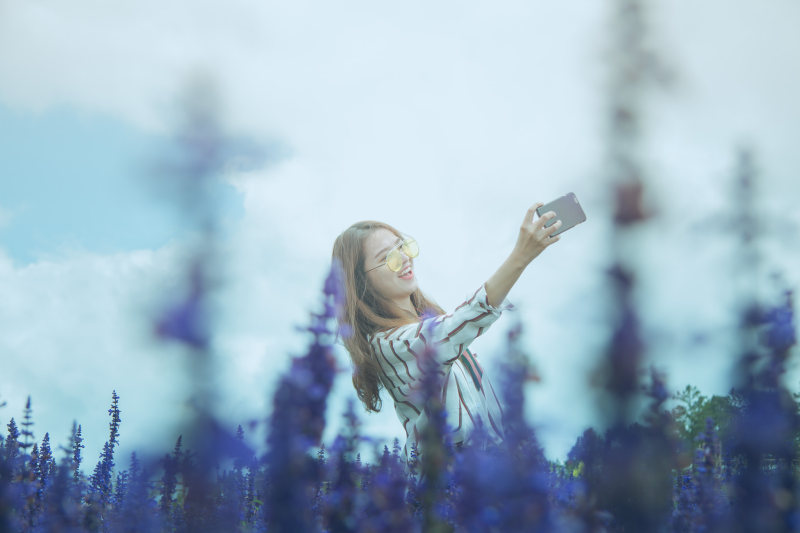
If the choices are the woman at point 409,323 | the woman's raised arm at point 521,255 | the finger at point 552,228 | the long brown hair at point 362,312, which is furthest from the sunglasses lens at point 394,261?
the finger at point 552,228

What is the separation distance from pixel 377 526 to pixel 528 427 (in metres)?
0.63

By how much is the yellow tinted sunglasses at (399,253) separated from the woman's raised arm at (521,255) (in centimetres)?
111

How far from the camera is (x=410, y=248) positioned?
183 inches

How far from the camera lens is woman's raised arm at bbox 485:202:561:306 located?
3561 mm

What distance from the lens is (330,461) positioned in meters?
2.55

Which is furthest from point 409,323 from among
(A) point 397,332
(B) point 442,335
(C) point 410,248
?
(B) point 442,335

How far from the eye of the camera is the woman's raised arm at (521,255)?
3561 mm

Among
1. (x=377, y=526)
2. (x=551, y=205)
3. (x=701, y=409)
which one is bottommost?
(x=377, y=526)

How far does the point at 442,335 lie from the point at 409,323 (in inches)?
32.6

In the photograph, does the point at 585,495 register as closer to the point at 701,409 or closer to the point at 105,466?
the point at 105,466

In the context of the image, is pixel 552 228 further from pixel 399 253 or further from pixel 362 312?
pixel 362 312

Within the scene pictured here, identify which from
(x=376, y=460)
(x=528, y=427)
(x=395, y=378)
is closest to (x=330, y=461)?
(x=376, y=460)

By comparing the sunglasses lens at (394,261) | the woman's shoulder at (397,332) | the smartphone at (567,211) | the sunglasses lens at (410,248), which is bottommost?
the woman's shoulder at (397,332)

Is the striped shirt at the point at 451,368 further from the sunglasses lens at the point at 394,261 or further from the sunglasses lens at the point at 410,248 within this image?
the sunglasses lens at the point at 410,248
